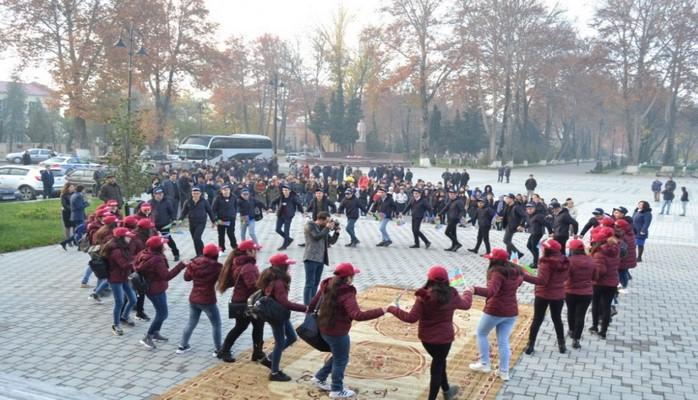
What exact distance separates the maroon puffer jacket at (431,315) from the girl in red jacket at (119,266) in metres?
4.04

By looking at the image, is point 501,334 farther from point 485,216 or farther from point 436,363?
point 485,216

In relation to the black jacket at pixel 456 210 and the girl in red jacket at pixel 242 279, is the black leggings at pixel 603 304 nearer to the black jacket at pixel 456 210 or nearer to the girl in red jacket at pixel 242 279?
the girl in red jacket at pixel 242 279

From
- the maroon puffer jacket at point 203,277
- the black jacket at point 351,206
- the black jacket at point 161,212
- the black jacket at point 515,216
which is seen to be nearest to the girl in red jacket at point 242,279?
the maroon puffer jacket at point 203,277

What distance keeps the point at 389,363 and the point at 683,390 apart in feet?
10.9

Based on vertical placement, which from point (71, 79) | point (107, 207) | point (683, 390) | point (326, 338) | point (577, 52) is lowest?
point (683, 390)

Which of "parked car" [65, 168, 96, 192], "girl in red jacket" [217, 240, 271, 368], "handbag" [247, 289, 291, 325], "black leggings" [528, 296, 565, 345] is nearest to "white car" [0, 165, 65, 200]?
"parked car" [65, 168, 96, 192]

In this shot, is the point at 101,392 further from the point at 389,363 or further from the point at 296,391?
the point at 389,363

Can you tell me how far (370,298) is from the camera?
33.9ft

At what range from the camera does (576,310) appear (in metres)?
7.82

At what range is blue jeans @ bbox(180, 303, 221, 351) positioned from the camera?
7047 millimetres

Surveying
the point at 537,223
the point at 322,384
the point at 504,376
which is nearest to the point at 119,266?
the point at 322,384

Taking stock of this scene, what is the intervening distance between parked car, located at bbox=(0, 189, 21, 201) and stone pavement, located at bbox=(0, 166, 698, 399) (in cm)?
1230

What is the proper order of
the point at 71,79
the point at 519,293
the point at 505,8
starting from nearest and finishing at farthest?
the point at 519,293, the point at 71,79, the point at 505,8

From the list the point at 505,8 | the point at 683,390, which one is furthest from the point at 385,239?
the point at 505,8
